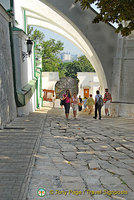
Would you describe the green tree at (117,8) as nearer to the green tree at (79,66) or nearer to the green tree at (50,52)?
the green tree at (50,52)

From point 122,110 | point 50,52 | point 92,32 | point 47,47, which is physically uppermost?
point 47,47

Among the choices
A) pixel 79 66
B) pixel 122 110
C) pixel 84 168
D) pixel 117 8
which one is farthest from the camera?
pixel 79 66

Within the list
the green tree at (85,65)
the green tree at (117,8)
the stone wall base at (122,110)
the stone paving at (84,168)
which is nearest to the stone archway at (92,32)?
the stone wall base at (122,110)

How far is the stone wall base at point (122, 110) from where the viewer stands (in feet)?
44.4

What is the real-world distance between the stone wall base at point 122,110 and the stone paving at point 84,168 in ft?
21.4

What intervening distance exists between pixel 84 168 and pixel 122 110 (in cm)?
985

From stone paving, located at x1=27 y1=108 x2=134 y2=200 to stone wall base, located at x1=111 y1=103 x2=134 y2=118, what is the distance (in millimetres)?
6530

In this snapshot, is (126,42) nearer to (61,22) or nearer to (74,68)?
(61,22)

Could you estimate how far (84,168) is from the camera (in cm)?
447

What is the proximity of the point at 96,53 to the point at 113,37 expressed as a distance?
1.35 m

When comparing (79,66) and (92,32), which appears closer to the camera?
(92,32)

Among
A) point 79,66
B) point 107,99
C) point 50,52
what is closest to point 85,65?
point 79,66

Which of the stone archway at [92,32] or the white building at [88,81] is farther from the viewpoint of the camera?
the white building at [88,81]

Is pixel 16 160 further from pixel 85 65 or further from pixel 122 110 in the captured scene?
pixel 85 65
